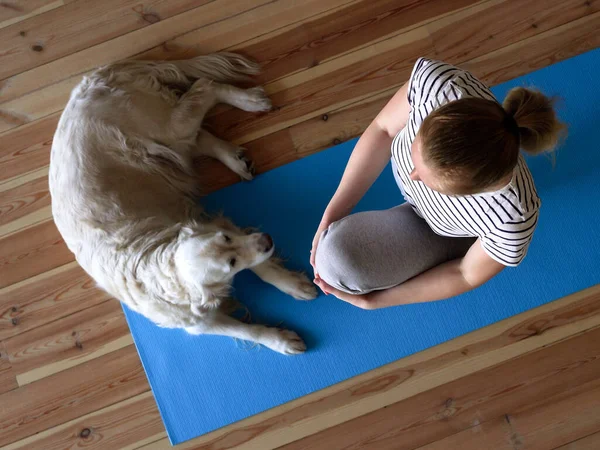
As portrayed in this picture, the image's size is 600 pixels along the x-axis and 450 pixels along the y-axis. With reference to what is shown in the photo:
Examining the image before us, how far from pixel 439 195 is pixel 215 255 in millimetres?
653

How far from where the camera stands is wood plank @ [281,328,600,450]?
1.70 metres

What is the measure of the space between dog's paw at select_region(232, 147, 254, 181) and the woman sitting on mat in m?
Answer: 0.46

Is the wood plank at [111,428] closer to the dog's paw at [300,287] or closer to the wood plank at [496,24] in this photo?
the dog's paw at [300,287]

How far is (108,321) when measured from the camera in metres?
1.84

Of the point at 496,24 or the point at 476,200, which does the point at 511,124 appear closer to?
the point at 476,200

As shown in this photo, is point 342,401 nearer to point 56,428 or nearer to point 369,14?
point 56,428

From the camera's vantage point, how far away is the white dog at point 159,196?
1426 mm

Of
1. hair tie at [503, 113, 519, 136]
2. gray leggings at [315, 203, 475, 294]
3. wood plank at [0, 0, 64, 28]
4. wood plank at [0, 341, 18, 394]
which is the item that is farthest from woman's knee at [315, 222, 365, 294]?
wood plank at [0, 0, 64, 28]

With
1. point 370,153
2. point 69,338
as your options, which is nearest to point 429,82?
point 370,153

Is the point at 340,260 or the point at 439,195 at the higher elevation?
the point at 439,195

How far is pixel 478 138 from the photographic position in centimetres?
85

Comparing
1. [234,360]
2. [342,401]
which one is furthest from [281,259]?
[342,401]

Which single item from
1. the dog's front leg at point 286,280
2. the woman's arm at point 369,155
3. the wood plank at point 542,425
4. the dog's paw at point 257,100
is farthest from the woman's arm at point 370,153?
the wood plank at point 542,425

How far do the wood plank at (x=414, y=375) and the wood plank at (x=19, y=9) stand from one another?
1881mm
